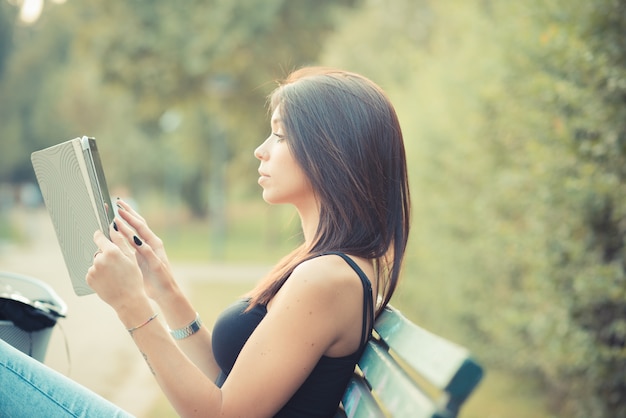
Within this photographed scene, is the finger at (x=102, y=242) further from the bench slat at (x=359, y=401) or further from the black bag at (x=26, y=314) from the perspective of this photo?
the bench slat at (x=359, y=401)

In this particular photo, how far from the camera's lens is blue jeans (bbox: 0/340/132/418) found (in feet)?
6.29

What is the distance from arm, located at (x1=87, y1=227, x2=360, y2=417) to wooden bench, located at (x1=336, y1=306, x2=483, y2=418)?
0.15m

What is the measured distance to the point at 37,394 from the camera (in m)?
1.93

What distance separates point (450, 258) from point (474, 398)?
1.57m

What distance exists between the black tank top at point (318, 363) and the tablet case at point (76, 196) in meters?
0.44

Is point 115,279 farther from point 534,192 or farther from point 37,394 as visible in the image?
point 534,192

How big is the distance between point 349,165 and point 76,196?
2.61 feet

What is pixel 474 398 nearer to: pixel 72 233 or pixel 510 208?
pixel 510 208

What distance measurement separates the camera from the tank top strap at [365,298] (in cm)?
203

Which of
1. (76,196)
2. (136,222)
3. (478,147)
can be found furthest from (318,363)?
(478,147)

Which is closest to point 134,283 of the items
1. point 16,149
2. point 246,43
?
point 246,43

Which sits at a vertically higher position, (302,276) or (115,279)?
(115,279)

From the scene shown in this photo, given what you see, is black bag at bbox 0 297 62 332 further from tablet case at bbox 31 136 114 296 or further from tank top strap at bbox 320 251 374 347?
tank top strap at bbox 320 251 374 347

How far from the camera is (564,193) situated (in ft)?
14.1
